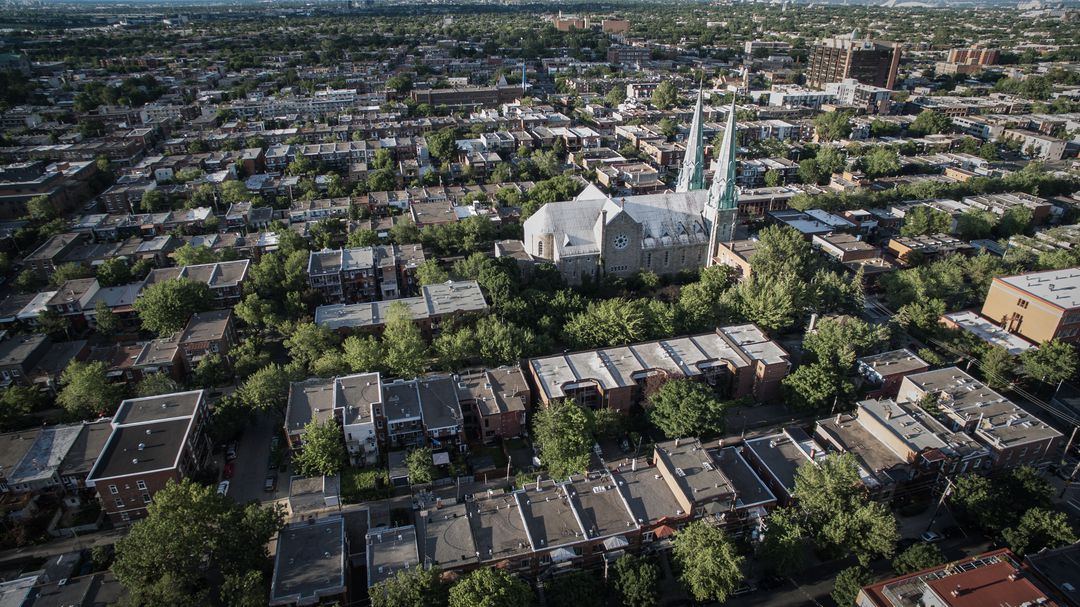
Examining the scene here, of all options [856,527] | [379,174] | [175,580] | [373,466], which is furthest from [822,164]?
[175,580]

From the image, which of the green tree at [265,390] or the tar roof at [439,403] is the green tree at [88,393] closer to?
the green tree at [265,390]

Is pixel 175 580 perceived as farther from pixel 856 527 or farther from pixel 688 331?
pixel 688 331

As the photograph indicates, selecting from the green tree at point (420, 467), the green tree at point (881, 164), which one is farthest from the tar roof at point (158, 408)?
the green tree at point (881, 164)

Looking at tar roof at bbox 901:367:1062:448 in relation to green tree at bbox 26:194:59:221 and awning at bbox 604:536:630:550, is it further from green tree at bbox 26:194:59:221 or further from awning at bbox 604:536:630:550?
green tree at bbox 26:194:59:221

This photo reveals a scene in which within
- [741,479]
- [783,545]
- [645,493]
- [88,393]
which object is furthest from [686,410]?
[88,393]

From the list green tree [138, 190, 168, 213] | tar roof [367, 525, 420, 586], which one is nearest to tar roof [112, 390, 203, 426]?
tar roof [367, 525, 420, 586]

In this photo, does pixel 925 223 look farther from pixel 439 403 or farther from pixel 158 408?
pixel 158 408
